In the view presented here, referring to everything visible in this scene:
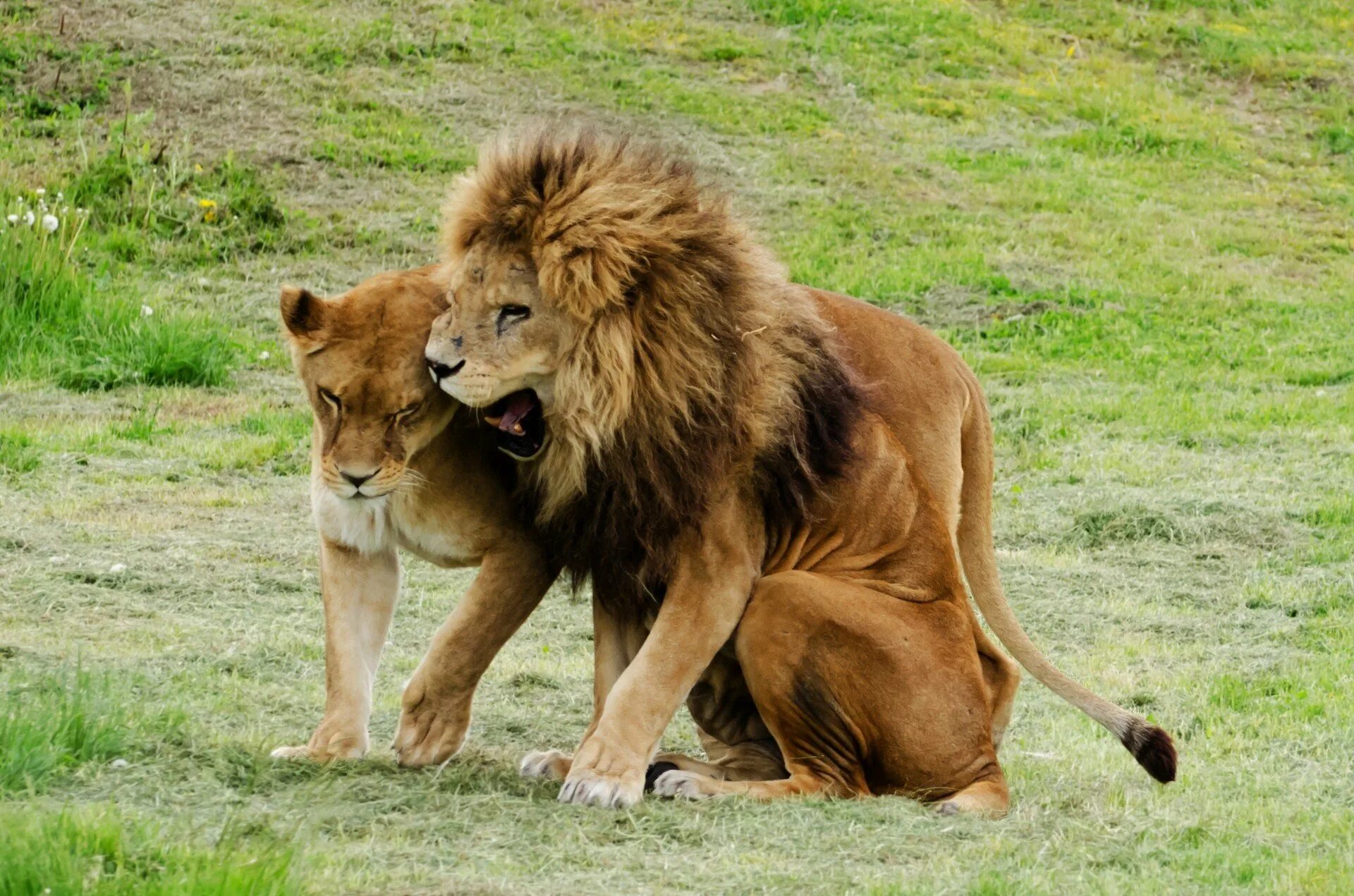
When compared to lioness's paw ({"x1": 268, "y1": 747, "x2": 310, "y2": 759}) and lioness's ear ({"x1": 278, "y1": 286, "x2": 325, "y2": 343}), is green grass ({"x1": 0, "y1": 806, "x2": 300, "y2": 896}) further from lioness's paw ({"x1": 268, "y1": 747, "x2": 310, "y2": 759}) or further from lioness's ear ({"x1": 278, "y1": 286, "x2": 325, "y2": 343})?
lioness's ear ({"x1": 278, "y1": 286, "x2": 325, "y2": 343})

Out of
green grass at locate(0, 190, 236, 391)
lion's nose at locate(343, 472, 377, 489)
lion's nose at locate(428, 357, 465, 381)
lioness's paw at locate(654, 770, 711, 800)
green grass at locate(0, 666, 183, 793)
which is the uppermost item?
lion's nose at locate(428, 357, 465, 381)

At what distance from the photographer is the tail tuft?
4.41 metres

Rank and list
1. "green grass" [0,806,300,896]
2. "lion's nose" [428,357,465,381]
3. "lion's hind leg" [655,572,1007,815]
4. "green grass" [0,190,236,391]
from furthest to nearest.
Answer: "green grass" [0,190,236,391] < "lion's hind leg" [655,572,1007,815] < "lion's nose" [428,357,465,381] < "green grass" [0,806,300,896]

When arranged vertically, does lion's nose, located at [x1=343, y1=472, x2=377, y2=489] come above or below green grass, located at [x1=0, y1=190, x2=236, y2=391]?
above

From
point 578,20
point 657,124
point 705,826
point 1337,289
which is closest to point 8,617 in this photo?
point 705,826

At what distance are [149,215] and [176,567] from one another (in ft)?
19.8

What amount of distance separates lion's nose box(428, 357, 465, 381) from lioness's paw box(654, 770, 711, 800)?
110 cm

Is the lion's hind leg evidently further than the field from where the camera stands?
Yes

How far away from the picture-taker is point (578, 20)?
56.3 feet

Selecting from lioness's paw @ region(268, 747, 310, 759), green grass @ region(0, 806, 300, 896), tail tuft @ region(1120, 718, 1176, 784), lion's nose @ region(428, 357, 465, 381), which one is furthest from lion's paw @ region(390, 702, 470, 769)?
tail tuft @ region(1120, 718, 1176, 784)

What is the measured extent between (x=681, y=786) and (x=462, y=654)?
0.64 m

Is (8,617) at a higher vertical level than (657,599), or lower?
lower

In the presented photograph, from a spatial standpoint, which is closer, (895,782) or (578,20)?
(895,782)

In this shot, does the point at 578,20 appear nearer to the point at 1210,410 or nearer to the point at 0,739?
the point at 1210,410
